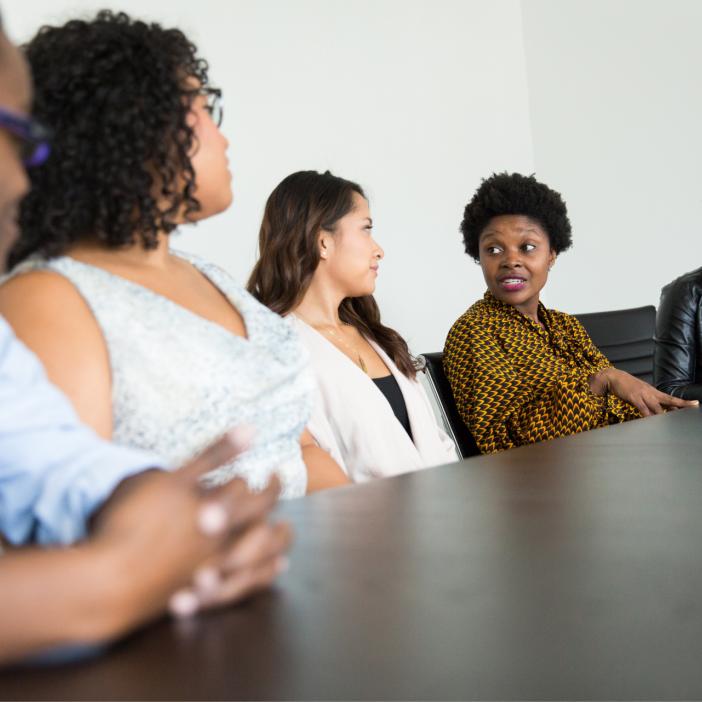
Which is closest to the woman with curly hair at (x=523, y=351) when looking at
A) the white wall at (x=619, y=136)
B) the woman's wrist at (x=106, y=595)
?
the woman's wrist at (x=106, y=595)

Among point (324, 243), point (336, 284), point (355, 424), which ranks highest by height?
A: point (324, 243)

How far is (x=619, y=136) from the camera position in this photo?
15.8ft

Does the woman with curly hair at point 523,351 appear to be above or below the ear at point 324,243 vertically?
below

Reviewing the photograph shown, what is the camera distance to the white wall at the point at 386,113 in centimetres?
374

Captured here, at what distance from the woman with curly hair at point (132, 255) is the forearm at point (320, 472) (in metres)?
0.19

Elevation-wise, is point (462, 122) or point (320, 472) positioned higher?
point (462, 122)

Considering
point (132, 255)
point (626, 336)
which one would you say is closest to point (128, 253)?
point (132, 255)

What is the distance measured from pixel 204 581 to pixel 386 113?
415cm

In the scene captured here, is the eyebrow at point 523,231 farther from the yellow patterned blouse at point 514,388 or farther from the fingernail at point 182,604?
the fingernail at point 182,604

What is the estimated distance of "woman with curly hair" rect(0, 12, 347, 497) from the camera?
95 cm

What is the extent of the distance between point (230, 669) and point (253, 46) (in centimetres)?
371

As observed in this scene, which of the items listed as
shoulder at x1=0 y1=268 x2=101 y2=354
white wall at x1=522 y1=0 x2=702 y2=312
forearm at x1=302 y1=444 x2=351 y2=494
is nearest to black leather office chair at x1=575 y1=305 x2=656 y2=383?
forearm at x1=302 y1=444 x2=351 y2=494

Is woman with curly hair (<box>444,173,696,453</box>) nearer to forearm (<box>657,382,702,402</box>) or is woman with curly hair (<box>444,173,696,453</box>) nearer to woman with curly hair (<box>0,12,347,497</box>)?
forearm (<box>657,382,702,402</box>)

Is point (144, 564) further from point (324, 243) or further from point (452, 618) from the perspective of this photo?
point (324, 243)
